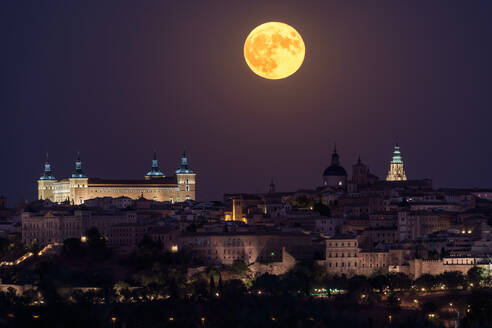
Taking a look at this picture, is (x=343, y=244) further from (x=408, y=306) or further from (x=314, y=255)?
(x=408, y=306)

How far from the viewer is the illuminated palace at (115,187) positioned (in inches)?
4437

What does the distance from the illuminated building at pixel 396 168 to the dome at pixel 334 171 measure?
6190mm

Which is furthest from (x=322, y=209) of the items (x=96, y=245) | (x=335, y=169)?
(x=96, y=245)

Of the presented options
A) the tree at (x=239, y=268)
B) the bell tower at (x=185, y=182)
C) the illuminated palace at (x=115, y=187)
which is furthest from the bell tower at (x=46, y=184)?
the tree at (x=239, y=268)

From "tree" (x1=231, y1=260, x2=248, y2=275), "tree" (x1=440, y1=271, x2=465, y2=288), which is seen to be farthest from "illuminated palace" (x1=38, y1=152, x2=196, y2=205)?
"tree" (x1=440, y1=271, x2=465, y2=288)

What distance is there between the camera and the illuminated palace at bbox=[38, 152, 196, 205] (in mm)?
112688

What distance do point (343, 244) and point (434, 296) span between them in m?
7.24

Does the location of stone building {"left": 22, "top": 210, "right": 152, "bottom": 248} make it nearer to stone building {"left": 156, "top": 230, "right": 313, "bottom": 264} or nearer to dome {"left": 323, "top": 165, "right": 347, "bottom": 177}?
stone building {"left": 156, "top": 230, "right": 313, "bottom": 264}

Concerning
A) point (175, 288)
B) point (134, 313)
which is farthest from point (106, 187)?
point (134, 313)

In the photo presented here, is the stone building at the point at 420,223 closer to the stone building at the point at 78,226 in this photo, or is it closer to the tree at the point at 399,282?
the tree at the point at 399,282

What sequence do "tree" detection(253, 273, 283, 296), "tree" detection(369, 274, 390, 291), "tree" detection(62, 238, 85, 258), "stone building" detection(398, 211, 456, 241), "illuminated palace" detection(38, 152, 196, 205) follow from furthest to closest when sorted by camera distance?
"illuminated palace" detection(38, 152, 196, 205)
"tree" detection(62, 238, 85, 258)
"stone building" detection(398, 211, 456, 241)
"tree" detection(369, 274, 390, 291)
"tree" detection(253, 273, 283, 296)

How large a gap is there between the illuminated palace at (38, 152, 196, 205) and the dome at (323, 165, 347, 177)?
14790 mm

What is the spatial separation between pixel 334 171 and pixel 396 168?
7891 millimetres

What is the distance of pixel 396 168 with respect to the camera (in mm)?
110812
